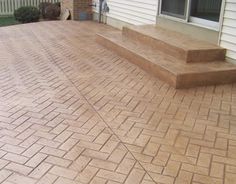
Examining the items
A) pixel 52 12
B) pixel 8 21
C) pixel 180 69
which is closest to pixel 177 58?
pixel 180 69

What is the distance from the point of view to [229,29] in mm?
4949

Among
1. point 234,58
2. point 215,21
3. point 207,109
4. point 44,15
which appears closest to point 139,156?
point 207,109

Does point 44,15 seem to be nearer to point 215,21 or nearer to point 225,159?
point 215,21

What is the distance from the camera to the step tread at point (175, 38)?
5124 mm

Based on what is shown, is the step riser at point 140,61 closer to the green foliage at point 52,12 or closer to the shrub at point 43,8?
the green foliage at point 52,12

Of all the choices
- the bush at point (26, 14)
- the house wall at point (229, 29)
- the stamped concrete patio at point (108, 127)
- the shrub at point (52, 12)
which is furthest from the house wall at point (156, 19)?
the bush at point (26, 14)

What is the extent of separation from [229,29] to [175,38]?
3.29 ft

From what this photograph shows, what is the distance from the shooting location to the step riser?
464 cm

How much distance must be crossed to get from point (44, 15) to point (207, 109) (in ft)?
31.2

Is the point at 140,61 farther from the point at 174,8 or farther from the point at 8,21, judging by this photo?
the point at 8,21

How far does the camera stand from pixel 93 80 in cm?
485

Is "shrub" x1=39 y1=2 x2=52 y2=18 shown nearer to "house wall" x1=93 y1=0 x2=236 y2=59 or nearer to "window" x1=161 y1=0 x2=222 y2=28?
"house wall" x1=93 y1=0 x2=236 y2=59

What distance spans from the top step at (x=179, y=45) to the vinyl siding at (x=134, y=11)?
76cm

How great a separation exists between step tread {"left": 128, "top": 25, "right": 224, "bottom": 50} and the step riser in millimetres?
506
